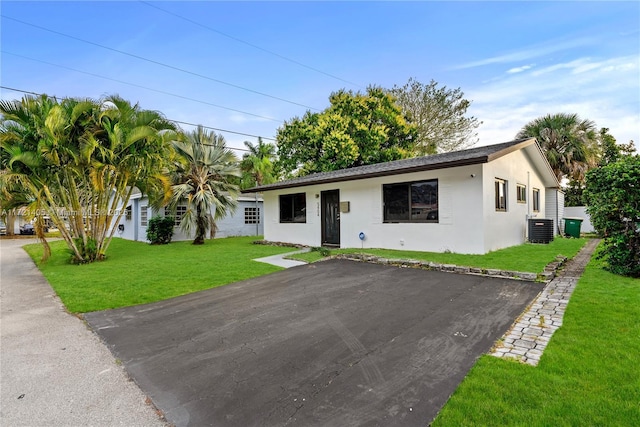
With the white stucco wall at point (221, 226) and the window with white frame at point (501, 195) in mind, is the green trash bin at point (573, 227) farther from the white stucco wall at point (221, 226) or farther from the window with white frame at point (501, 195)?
the white stucco wall at point (221, 226)

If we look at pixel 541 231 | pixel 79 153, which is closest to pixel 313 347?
pixel 79 153

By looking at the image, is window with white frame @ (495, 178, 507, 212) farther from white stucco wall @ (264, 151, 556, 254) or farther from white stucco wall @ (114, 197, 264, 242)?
white stucco wall @ (114, 197, 264, 242)

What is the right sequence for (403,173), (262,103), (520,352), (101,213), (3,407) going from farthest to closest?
(262,103) → (101,213) → (403,173) → (520,352) → (3,407)

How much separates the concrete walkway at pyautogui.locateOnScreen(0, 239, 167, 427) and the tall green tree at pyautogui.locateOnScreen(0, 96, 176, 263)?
567 centimetres

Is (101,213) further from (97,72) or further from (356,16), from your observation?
(356,16)

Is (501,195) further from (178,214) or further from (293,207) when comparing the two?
(178,214)

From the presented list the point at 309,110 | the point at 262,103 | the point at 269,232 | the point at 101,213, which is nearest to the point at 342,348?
the point at 101,213

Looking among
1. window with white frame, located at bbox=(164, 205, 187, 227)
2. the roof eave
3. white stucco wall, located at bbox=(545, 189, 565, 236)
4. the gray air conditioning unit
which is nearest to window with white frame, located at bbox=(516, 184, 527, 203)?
the gray air conditioning unit

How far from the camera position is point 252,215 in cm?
2055

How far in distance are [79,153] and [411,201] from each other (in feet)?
32.5

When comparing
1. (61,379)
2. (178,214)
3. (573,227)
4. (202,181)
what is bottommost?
(61,379)

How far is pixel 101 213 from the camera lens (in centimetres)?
1032

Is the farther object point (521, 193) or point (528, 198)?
point (528, 198)

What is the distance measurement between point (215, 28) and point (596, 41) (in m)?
13.4
